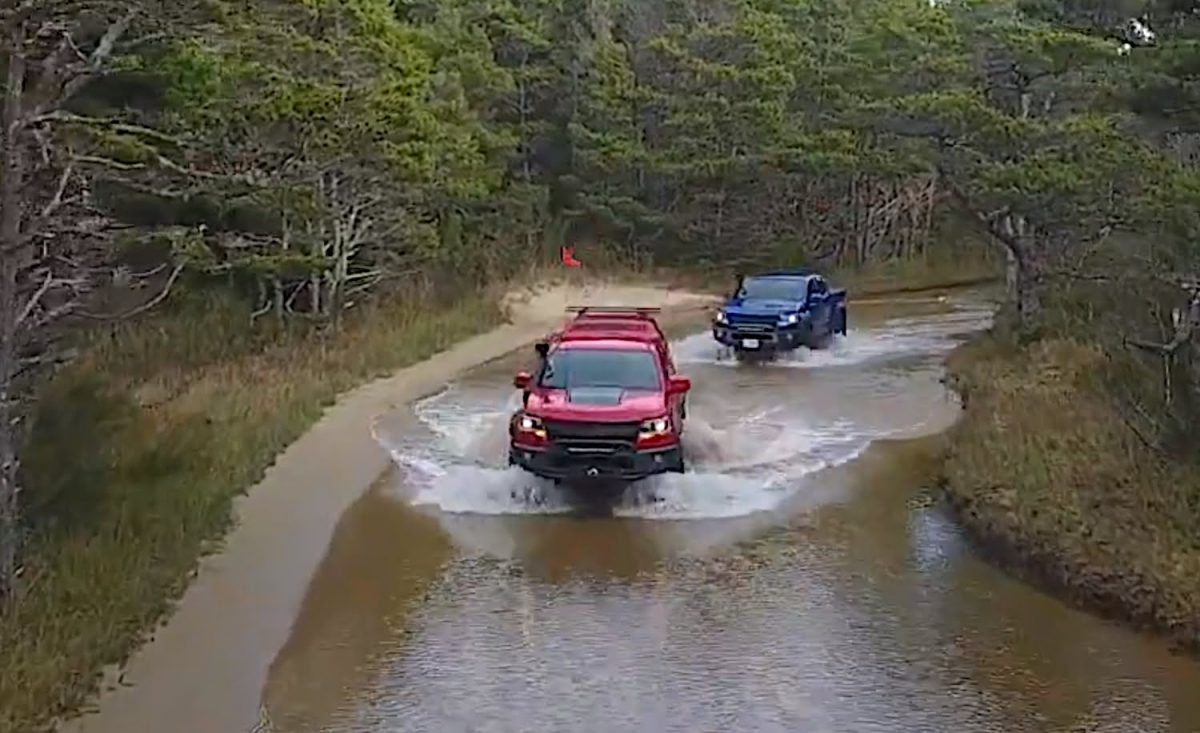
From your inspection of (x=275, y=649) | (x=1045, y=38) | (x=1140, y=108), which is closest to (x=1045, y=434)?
(x=1140, y=108)

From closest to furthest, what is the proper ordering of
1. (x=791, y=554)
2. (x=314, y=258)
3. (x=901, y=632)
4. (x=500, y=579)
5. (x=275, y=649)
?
(x=275, y=649) < (x=901, y=632) < (x=500, y=579) < (x=791, y=554) < (x=314, y=258)

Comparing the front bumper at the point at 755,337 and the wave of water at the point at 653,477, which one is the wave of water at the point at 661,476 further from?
the front bumper at the point at 755,337

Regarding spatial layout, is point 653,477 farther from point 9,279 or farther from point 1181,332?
point 9,279

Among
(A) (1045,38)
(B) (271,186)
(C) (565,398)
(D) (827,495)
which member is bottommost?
(D) (827,495)

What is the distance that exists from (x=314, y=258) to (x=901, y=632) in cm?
1632

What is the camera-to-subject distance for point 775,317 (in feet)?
106

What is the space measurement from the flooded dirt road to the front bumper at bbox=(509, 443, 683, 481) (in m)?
0.40

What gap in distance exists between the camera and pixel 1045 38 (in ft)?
103

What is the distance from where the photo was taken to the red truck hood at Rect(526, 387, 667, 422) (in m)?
16.5

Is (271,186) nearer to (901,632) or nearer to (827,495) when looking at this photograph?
(827,495)

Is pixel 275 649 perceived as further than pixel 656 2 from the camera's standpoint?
No

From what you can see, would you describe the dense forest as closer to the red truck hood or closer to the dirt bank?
the dirt bank

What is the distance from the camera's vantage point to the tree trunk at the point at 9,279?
10516 millimetres

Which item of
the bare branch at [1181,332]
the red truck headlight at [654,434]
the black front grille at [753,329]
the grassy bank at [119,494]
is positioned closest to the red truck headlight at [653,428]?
the red truck headlight at [654,434]
